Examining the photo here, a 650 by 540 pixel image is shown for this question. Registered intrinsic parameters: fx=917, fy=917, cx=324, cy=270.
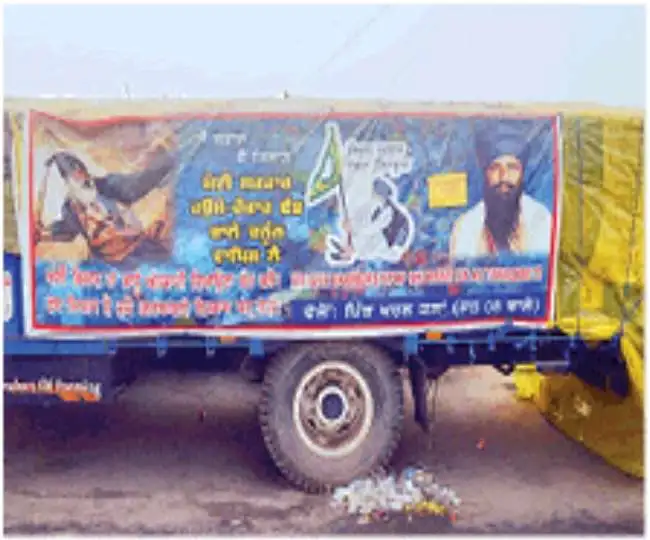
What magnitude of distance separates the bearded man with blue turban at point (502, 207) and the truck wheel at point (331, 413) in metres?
0.90

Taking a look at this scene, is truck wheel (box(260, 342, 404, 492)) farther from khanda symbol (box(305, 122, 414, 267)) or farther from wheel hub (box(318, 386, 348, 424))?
khanda symbol (box(305, 122, 414, 267))

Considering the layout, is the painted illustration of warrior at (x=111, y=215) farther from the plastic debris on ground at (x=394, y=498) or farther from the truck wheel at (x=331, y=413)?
the plastic debris on ground at (x=394, y=498)

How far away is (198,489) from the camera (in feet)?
18.7

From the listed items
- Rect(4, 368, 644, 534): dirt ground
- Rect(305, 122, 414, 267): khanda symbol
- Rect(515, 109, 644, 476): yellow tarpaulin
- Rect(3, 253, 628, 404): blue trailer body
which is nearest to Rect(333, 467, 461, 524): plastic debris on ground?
Rect(4, 368, 644, 534): dirt ground

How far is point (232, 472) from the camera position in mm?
5910

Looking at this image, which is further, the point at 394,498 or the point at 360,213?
the point at 394,498

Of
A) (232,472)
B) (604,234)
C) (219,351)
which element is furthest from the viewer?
(232,472)

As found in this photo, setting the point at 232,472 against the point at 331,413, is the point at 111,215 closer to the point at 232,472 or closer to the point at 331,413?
the point at 331,413

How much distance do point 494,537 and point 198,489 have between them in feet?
5.99

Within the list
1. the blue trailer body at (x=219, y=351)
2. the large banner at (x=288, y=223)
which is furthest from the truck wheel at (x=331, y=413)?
the large banner at (x=288, y=223)

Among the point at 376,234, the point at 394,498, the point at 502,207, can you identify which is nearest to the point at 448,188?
the point at 502,207

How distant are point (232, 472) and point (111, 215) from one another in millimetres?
1873

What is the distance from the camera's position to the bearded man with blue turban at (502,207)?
17.1 feet

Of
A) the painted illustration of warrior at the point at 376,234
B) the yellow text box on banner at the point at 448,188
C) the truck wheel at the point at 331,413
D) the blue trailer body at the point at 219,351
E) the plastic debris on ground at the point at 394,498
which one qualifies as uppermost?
the yellow text box on banner at the point at 448,188
